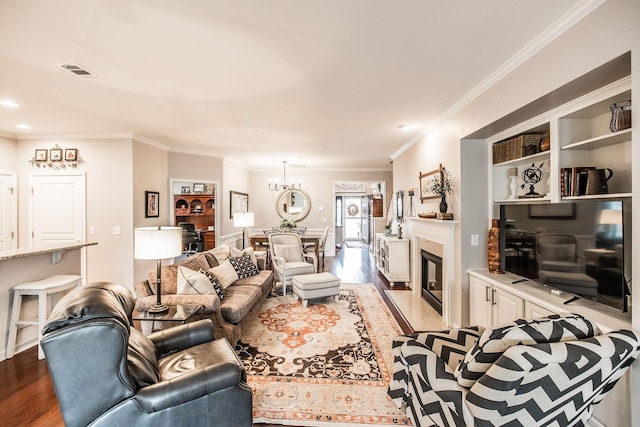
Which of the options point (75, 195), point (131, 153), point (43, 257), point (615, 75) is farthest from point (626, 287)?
point (75, 195)

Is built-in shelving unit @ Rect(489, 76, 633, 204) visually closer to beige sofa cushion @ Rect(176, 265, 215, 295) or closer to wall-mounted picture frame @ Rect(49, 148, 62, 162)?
beige sofa cushion @ Rect(176, 265, 215, 295)

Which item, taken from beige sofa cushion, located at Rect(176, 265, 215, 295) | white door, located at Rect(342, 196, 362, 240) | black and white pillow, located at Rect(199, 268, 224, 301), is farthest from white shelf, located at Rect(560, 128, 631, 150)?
white door, located at Rect(342, 196, 362, 240)

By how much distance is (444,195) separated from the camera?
11.8ft

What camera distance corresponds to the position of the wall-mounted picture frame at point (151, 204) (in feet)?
16.5

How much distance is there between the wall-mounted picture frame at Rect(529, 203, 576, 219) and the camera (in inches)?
82.8

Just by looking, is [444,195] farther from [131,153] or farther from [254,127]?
[131,153]

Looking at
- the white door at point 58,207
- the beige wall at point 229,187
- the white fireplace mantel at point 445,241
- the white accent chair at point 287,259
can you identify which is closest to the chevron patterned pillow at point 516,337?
the white fireplace mantel at point 445,241

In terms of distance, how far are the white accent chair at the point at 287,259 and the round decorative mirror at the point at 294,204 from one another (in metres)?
3.11

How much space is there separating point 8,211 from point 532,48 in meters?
7.03

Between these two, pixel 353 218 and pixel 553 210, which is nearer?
pixel 553 210

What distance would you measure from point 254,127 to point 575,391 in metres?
4.23

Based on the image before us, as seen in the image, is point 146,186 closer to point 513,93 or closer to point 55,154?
point 55,154

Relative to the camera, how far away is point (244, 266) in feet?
13.9

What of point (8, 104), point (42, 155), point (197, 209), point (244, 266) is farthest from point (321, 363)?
point (197, 209)
